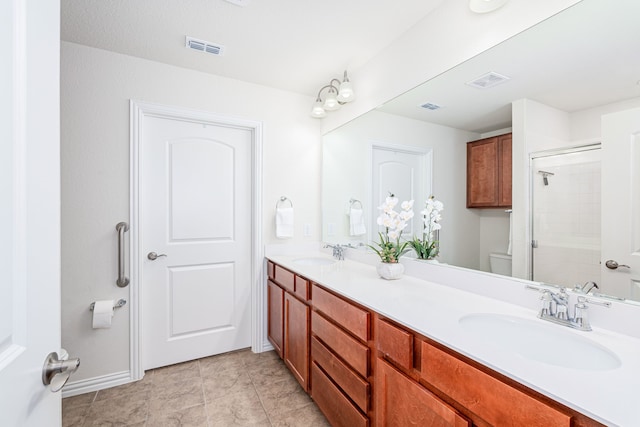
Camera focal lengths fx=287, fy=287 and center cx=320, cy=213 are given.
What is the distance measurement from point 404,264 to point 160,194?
1933 millimetres

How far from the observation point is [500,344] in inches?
43.9

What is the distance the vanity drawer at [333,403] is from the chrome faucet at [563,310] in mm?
868

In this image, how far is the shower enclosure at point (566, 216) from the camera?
1.09m

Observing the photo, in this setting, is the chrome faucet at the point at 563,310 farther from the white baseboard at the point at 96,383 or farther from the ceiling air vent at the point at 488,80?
the white baseboard at the point at 96,383

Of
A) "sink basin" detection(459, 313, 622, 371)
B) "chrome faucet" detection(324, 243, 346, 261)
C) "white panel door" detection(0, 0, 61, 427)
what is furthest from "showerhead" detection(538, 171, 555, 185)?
"white panel door" detection(0, 0, 61, 427)

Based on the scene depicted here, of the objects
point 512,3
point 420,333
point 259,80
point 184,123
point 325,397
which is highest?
point 259,80

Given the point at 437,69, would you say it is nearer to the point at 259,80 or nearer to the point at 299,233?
the point at 259,80

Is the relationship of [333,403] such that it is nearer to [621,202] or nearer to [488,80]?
[621,202]

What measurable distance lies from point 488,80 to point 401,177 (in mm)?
746

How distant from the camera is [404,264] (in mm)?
1881

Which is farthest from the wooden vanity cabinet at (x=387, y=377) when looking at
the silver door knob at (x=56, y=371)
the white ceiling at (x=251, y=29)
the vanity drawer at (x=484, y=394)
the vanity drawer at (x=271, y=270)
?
the white ceiling at (x=251, y=29)

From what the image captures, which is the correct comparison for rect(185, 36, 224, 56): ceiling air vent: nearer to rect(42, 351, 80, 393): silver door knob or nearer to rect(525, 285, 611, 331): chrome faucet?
rect(42, 351, 80, 393): silver door knob

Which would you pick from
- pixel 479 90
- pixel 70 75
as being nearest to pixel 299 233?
pixel 479 90

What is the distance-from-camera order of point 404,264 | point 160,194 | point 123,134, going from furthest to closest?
point 160,194 < point 123,134 < point 404,264
